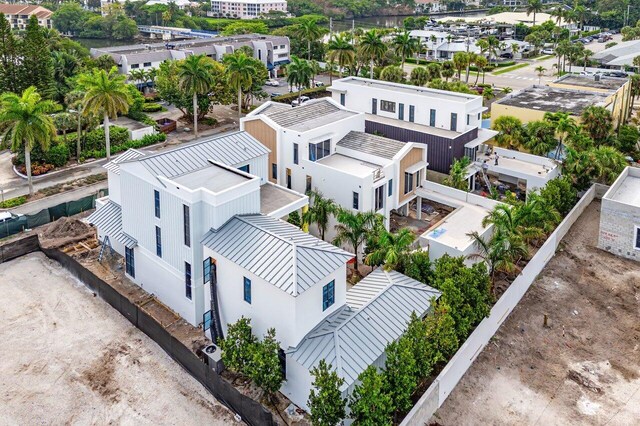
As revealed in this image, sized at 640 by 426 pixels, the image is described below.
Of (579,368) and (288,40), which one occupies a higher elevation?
(288,40)

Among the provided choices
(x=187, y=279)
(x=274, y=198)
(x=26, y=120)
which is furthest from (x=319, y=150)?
(x=26, y=120)

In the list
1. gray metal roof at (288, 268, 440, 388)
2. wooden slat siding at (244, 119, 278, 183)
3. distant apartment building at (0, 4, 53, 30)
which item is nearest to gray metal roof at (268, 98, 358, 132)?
wooden slat siding at (244, 119, 278, 183)

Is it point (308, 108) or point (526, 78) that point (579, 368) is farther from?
point (526, 78)

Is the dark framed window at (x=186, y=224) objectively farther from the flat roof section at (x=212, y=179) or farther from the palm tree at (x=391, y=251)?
the palm tree at (x=391, y=251)

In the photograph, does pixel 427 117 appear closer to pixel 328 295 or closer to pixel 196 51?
pixel 328 295

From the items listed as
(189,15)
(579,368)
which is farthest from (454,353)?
(189,15)

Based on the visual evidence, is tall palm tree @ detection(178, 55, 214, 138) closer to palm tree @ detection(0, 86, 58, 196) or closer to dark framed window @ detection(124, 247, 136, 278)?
palm tree @ detection(0, 86, 58, 196)

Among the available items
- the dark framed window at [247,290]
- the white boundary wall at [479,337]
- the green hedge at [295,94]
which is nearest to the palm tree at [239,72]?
the green hedge at [295,94]
